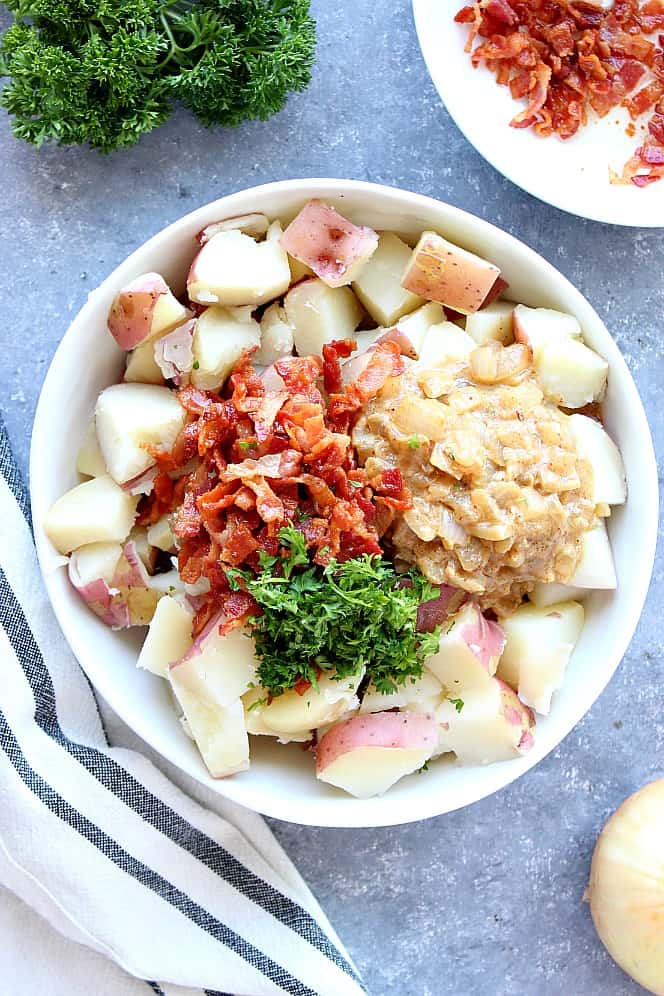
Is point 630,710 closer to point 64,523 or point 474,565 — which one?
point 474,565

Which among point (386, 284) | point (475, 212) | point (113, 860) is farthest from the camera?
point (475, 212)

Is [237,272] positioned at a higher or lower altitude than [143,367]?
higher

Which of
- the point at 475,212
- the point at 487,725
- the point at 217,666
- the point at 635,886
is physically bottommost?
the point at 635,886

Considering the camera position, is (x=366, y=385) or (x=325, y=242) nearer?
(x=366, y=385)

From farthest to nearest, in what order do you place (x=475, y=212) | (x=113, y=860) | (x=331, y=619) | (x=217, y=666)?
1. (x=475, y=212)
2. (x=113, y=860)
3. (x=217, y=666)
4. (x=331, y=619)

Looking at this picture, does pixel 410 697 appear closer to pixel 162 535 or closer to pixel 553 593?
pixel 553 593

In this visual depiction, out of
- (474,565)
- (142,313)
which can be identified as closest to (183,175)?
(142,313)

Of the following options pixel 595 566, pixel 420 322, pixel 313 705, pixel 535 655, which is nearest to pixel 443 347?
pixel 420 322

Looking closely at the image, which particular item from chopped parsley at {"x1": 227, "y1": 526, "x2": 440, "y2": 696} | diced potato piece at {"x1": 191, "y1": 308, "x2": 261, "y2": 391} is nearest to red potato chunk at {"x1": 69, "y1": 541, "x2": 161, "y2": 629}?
chopped parsley at {"x1": 227, "y1": 526, "x2": 440, "y2": 696}

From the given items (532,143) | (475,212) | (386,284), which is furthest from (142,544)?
(532,143)
